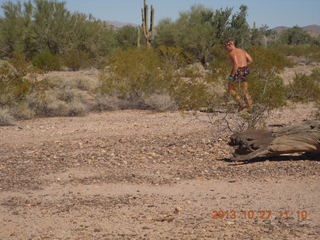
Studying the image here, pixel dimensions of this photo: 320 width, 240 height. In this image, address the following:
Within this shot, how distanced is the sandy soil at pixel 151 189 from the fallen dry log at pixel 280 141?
0.18 m

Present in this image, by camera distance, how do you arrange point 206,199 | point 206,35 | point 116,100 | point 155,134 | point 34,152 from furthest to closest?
point 206,35
point 116,100
point 155,134
point 34,152
point 206,199

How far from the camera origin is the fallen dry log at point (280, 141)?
684 cm

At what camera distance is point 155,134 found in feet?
33.3

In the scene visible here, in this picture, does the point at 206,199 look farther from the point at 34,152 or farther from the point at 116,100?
the point at 116,100

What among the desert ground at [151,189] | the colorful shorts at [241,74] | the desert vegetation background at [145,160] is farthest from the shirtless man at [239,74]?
the desert ground at [151,189]

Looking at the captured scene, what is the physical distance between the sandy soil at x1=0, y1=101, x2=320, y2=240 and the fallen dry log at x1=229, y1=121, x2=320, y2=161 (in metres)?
0.18

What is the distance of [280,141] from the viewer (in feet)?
22.7

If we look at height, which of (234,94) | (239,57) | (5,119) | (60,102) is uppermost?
(239,57)

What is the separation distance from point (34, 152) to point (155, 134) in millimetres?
2465

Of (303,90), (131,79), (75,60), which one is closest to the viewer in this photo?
(131,79)

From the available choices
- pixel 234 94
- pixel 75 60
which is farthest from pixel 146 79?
pixel 75 60

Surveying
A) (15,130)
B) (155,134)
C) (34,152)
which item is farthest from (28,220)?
(15,130)
